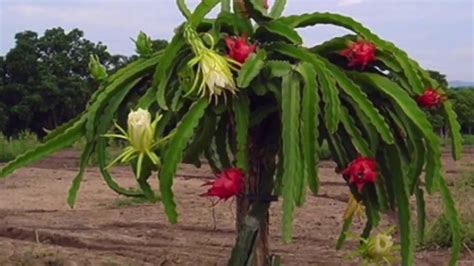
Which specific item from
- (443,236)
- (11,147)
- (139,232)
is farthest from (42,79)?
(443,236)

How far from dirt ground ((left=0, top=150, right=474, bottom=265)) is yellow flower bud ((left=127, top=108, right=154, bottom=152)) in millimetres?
3872

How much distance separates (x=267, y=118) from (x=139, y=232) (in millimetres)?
5531

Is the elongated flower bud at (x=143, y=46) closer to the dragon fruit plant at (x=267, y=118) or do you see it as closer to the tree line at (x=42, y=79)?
the dragon fruit plant at (x=267, y=118)

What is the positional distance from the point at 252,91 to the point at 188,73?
15 centimetres

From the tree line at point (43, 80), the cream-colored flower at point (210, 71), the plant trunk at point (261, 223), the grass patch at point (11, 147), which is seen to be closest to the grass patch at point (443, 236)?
the plant trunk at point (261, 223)

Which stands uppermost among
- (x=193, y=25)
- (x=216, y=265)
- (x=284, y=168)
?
(x=193, y=25)

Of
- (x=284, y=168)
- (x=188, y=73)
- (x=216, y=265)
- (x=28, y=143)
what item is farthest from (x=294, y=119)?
(x=28, y=143)

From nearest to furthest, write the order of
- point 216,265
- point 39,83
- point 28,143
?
point 216,265, point 28,143, point 39,83

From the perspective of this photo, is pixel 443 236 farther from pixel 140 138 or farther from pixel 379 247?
pixel 140 138

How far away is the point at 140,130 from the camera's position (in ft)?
6.47

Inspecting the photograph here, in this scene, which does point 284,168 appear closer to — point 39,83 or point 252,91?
point 252,91

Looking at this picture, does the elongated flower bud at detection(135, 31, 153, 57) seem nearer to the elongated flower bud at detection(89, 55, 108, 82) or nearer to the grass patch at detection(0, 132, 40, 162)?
the elongated flower bud at detection(89, 55, 108, 82)

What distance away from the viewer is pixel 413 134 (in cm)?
211

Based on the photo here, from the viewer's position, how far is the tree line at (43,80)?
21016mm
